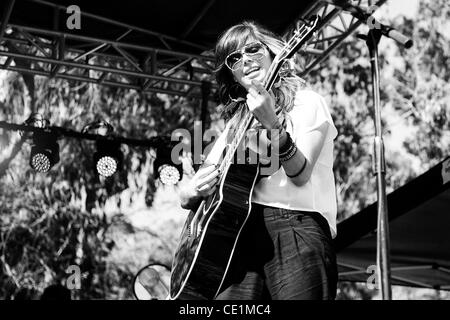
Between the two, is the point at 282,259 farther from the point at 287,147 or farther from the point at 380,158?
the point at 380,158

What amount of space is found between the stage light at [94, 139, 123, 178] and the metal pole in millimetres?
4544

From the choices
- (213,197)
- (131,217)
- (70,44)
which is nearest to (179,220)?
(131,217)

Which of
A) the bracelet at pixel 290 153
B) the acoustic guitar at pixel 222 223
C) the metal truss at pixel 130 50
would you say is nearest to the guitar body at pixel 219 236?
the acoustic guitar at pixel 222 223

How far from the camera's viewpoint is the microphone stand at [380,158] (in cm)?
339

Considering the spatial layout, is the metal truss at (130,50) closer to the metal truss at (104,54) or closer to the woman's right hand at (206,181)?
the metal truss at (104,54)

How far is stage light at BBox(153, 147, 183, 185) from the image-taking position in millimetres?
8047

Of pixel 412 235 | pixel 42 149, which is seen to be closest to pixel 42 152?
pixel 42 149

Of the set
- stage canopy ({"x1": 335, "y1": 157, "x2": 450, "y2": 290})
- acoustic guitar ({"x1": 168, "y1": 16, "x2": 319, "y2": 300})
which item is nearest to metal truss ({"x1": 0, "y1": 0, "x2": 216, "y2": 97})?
stage canopy ({"x1": 335, "y1": 157, "x2": 450, "y2": 290})

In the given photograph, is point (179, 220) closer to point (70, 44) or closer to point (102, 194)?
point (102, 194)

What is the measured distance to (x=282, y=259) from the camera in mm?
2223

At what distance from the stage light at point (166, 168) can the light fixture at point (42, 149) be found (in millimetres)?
1127

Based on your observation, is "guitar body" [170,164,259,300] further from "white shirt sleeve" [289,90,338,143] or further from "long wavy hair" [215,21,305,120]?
"long wavy hair" [215,21,305,120]

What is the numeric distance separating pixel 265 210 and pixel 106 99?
13.4m

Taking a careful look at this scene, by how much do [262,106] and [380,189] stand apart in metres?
1.46
